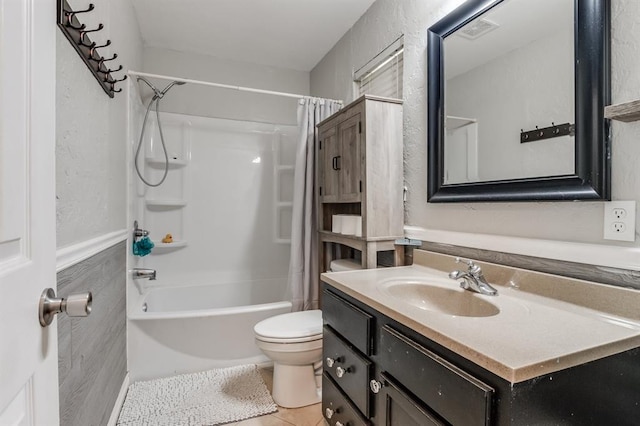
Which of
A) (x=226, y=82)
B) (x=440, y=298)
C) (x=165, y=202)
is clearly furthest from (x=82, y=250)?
(x=226, y=82)

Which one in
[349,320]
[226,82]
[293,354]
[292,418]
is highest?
[226,82]

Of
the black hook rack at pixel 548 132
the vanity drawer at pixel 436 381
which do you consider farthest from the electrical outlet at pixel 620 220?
the vanity drawer at pixel 436 381

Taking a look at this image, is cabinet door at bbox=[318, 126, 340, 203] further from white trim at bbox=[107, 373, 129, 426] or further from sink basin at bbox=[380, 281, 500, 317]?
white trim at bbox=[107, 373, 129, 426]

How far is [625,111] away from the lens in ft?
2.66

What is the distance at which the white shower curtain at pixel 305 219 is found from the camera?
2.30 m

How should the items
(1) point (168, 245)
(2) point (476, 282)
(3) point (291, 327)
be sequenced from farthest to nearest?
(1) point (168, 245) → (3) point (291, 327) → (2) point (476, 282)

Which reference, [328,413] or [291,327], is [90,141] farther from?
[328,413]

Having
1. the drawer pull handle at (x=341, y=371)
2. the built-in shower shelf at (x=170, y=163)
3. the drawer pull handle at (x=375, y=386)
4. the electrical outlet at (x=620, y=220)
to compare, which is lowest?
the drawer pull handle at (x=341, y=371)

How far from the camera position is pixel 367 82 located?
2229mm

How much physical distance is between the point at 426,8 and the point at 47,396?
201 cm

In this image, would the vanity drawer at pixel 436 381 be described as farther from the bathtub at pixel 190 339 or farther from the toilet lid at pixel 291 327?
the bathtub at pixel 190 339

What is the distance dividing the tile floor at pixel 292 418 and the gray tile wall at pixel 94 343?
67 centimetres

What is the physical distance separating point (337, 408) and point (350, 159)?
1.23 metres

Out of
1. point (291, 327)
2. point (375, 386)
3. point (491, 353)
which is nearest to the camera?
point (491, 353)
